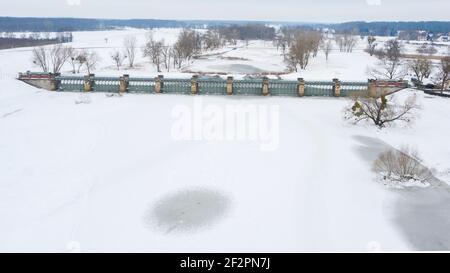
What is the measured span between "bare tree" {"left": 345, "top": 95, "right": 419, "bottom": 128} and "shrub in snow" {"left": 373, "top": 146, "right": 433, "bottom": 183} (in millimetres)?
6264

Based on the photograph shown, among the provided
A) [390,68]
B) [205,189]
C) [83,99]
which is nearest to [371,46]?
[390,68]

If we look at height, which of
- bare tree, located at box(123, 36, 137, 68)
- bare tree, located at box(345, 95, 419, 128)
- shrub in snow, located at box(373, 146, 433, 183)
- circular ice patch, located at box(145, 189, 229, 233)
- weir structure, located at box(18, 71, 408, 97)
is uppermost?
bare tree, located at box(123, 36, 137, 68)

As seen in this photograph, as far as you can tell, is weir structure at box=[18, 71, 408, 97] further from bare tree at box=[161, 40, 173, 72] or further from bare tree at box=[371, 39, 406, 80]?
bare tree at box=[161, 40, 173, 72]

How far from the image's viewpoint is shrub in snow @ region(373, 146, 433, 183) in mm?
15516

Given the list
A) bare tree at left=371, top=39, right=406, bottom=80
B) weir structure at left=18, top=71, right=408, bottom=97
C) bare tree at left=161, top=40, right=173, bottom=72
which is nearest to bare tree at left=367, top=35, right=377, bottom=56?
bare tree at left=371, top=39, right=406, bottom=80

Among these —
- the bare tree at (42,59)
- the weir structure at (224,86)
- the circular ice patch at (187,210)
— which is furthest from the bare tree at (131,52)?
the circular ice patch at (187,210)

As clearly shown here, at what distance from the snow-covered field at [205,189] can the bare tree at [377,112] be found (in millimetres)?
822

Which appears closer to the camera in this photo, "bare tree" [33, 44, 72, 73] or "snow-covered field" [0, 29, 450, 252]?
"snow-covered field" [0, 29, 450, 252]

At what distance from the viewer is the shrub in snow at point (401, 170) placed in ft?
50.9

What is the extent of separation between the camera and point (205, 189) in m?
14.7

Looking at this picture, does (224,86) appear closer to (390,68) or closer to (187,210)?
(187,210)

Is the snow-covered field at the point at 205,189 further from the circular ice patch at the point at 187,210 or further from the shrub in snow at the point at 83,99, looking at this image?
the shrub in snow at the point at 83,99

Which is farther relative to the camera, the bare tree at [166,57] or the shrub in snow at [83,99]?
the bare tree at [166,57]
